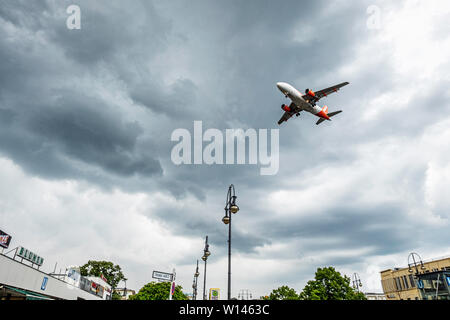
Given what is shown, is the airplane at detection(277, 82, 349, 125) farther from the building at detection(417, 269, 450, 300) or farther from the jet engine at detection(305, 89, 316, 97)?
the building at detection(417, 269, 450, 300)

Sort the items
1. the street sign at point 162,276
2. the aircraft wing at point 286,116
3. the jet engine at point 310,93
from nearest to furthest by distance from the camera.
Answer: the street sign at point 162,276 < the jet engine at point 310,93 < the aircraft wing at point 286,116

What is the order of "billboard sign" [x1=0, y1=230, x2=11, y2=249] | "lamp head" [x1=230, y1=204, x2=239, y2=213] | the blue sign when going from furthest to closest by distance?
the blue sign < "billboard sign" [x1=0, y1=230, x2=11, y2=249] < "lamp head" [x1=230, y1=204, x2=239, y2=213]

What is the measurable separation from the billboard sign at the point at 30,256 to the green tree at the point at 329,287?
40.9 m

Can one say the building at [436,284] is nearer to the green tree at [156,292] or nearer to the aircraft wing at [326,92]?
the aircraft wing at [326,92]

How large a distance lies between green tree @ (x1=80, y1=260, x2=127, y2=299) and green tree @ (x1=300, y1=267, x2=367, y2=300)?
2762 inches

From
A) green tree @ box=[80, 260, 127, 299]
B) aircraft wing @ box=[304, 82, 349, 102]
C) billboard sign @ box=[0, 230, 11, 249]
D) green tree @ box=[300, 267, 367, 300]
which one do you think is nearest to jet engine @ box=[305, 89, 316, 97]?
aircraft wing @ box=[304, 82, 349, 102]

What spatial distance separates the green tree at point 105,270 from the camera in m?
85.2

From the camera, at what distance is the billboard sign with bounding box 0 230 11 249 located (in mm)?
24444

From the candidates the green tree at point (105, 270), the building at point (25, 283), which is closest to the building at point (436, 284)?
the building at point (25, 283)

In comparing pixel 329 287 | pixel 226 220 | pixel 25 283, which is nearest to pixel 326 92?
pixel 226 220
